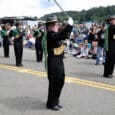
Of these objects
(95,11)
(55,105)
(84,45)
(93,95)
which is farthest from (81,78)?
(95,11)

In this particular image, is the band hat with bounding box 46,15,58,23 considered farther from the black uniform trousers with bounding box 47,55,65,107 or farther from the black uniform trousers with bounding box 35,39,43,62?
the black uniform trousers with bounding box 35,39,43,62

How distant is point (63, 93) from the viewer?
420 inches

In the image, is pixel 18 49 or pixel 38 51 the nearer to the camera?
pixel 18 49

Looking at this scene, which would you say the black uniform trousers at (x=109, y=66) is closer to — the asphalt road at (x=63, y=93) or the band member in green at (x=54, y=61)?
the asphalt road at (x=63, y=93)

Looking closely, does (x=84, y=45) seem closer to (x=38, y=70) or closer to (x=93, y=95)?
(x=38, y=70)

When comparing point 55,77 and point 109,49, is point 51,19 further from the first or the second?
point 109,49

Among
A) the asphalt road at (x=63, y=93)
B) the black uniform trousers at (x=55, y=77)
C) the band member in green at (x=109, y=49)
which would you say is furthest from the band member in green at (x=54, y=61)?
the band member in green at (x=109, y=49)

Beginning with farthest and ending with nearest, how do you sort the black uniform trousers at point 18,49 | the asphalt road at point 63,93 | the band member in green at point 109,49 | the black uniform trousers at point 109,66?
1. the black uniform trousers at point 18,49
2. the black uniform trousers at point 109,66
3. the band member in green at point 109,49
4. the asphalt road at point 63,93

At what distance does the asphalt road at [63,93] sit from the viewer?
29.0 ft

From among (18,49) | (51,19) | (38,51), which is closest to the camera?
(51,19)

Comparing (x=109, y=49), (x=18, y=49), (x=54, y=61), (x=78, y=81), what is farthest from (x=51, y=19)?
(x=18, y=49)

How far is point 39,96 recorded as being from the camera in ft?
33.8

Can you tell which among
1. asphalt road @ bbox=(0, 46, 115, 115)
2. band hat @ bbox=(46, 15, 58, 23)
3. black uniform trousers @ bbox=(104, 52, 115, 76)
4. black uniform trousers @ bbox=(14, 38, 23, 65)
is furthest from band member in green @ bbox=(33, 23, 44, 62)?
band hat @ bbox=(46, 15, 58, 23)

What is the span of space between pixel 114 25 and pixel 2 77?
12.6ft
